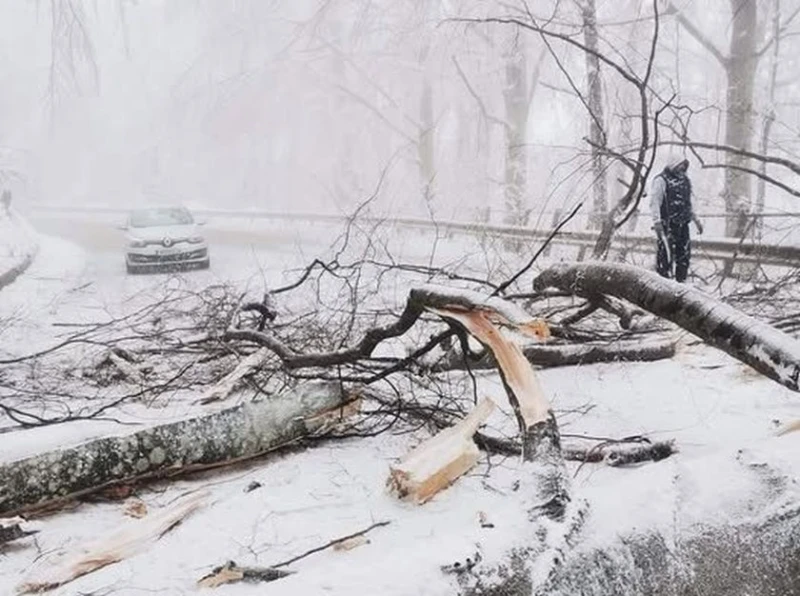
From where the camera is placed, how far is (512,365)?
308cm

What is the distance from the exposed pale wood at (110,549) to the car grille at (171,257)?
1098 centimetres

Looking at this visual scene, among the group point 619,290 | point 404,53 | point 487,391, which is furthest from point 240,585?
point 404,53

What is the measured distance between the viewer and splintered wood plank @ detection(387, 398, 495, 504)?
301 cm

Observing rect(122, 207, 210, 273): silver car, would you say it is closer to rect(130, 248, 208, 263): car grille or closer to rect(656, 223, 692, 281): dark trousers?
rect(130, 248, 208, 263): car grille

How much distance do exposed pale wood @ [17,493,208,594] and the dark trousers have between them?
6070 millimetres

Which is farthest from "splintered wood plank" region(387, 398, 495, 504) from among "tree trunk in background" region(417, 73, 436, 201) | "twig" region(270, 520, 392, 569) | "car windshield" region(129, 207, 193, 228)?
"tree trunk in background" region(417, 73, 436, 201)

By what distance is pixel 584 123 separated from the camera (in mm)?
17344

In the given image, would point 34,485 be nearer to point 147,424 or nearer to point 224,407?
point 147,424

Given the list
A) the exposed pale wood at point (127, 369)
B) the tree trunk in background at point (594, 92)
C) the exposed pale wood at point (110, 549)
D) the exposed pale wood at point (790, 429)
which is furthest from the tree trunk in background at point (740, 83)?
the exposed pale wood at point (110, 549)

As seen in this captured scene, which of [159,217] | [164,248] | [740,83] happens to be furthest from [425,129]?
[740,83]

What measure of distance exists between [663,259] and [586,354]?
3512 millimetres

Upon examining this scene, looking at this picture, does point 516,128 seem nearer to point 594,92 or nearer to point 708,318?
point 594,92

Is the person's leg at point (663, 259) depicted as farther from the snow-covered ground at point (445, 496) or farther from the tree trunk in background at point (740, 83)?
the tree trunk in background at point (740, 83)

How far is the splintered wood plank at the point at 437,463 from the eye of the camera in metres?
3.01
